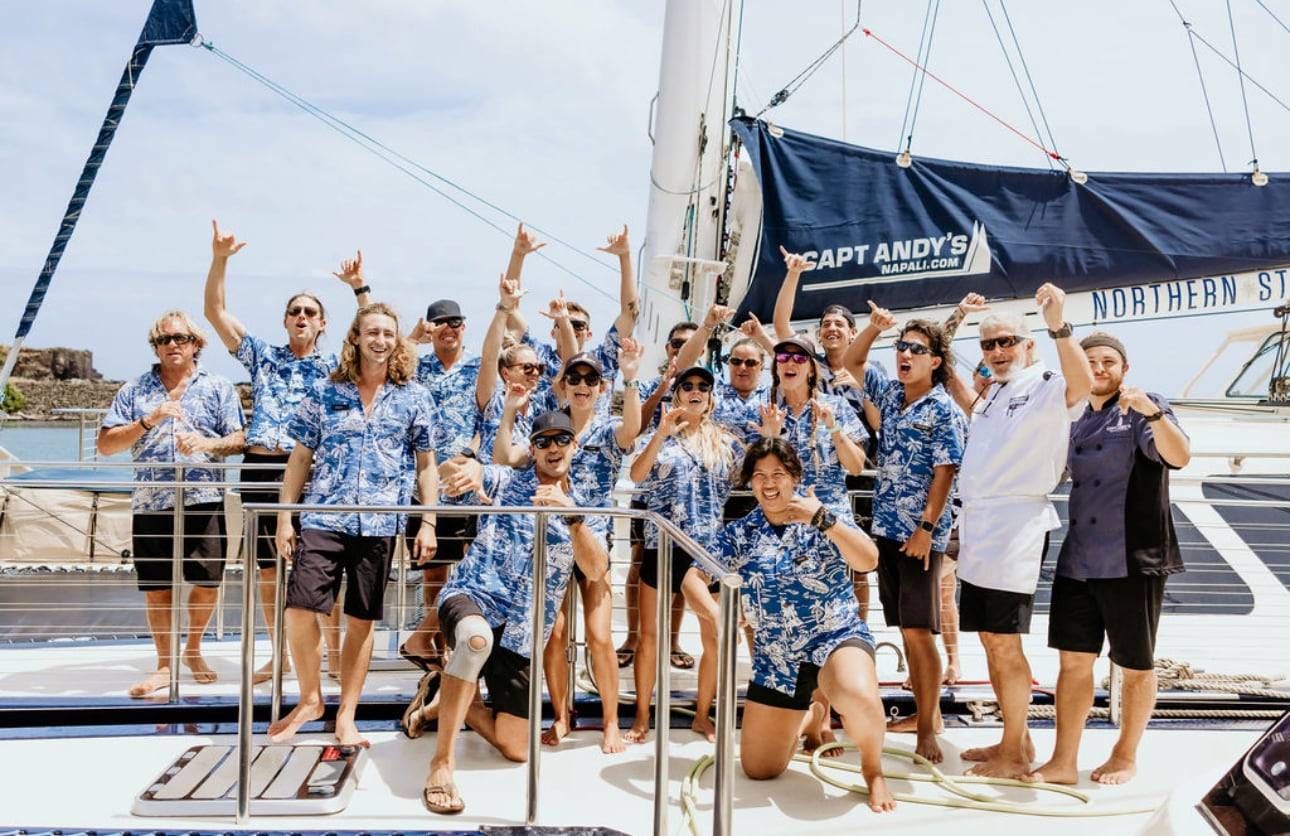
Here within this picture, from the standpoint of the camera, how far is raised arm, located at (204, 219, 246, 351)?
4488mm

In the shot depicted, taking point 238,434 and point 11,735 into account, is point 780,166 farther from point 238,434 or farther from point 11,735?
point 11,735

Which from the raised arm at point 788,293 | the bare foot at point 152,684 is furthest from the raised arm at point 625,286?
the bare foot at point 152,684

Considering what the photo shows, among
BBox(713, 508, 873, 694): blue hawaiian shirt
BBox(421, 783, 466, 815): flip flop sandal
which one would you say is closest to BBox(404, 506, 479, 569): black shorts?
BBox(421, 783, 466, 815): flip flop sandal

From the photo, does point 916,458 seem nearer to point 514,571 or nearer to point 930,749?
point 930,749

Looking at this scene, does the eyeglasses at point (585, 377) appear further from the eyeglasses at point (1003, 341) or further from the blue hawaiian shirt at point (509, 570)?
the eyeglasses at point (1003, 341)

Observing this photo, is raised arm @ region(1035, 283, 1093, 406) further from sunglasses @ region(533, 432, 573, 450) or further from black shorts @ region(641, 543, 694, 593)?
sunglasses @ region(533, 432, 573, 450)

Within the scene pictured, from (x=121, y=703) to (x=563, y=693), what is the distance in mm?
1956

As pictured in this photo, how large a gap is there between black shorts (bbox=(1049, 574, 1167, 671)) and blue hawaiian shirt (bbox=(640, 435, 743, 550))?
4.56 ft

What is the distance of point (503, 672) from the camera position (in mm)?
3822

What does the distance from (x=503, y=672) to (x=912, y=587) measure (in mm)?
1706

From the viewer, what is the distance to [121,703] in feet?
14.1

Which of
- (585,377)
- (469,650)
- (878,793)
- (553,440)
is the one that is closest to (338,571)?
(469,650)

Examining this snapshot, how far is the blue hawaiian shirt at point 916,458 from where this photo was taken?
408cm

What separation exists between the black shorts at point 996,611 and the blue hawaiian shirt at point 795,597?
16.6 inches
